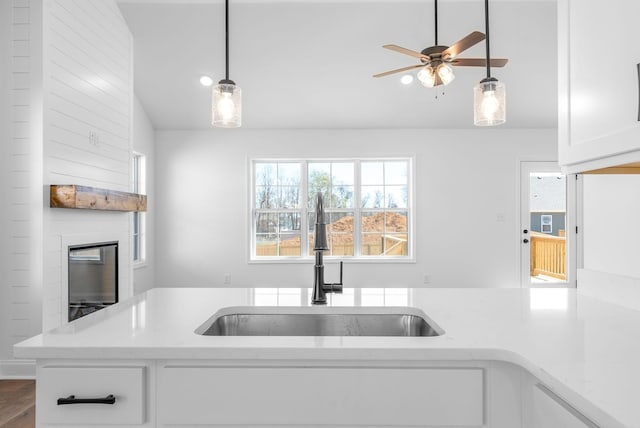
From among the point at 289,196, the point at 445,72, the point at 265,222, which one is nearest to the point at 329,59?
the point at 289,196

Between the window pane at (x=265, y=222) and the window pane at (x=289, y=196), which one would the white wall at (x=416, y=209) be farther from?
the window pane at (x=289, y=196)

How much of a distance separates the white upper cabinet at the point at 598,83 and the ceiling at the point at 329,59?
3408 mm

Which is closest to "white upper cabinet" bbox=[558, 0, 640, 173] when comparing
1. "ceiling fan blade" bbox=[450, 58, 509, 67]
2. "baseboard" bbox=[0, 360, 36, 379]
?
"ceiling fan blade" bbox=[450, 58, 509, 67]

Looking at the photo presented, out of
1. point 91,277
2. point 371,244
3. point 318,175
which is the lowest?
point 91,277

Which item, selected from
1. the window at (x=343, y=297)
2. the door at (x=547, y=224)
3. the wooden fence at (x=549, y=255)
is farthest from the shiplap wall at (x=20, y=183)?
the wooden fence at (x=549, y=255)

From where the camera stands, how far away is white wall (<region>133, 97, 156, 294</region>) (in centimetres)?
532

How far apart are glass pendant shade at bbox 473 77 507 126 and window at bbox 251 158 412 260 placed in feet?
13.3

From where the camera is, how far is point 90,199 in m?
3.30

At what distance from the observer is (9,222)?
9.84 ft

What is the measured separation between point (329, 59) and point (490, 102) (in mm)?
3308

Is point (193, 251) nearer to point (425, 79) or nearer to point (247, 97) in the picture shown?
point (247, 97)

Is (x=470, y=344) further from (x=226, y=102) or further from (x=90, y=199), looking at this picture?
(x=90, y=199)

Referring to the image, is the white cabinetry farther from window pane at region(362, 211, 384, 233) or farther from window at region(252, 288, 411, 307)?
window pane at region(362, 211, 384, 233)

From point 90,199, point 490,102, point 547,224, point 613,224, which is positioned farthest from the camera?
point 547,224
